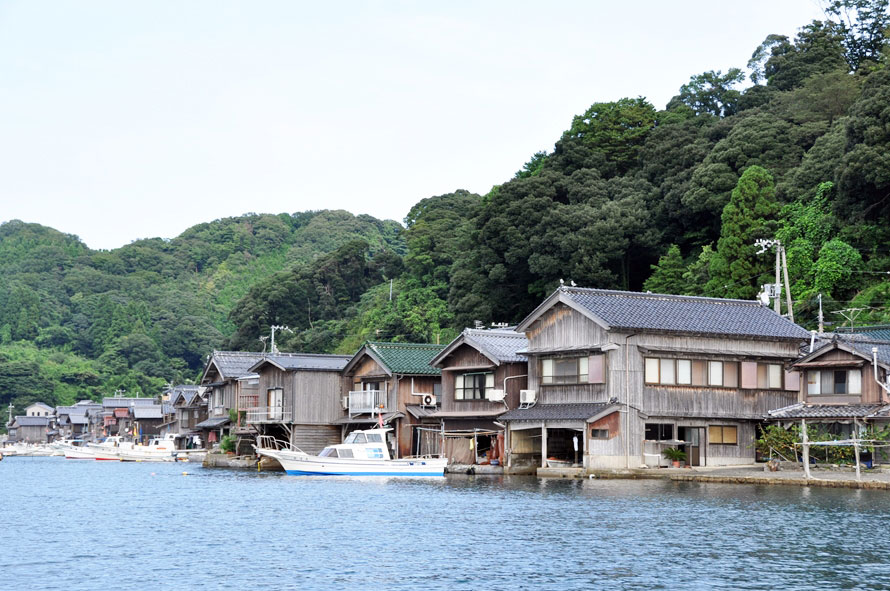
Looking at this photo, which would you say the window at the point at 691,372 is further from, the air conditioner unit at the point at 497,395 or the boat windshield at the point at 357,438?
the boat windshield at the point at 357,438

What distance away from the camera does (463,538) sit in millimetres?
28859

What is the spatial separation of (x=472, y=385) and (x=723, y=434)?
501 inches

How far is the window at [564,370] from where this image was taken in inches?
1887

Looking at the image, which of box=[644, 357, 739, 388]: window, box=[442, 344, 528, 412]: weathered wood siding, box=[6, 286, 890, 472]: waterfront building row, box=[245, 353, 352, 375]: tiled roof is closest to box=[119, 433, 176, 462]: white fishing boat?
box=[245, 353, 352, 375]: tiled roof

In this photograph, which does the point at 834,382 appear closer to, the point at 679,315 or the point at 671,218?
the point at 679,315

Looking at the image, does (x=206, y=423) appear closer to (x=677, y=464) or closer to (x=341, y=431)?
(x=341, y=431)

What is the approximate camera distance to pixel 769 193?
64750 mm

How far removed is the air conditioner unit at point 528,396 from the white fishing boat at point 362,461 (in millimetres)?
4880

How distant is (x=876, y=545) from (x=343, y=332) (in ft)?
282

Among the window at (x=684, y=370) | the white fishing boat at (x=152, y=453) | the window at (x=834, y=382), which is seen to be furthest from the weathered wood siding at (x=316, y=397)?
the window at (x=834, y=382)

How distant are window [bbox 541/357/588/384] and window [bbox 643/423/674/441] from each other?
3633 mm

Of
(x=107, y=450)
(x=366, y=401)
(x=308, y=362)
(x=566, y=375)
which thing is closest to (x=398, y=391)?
(x=366, y=401)

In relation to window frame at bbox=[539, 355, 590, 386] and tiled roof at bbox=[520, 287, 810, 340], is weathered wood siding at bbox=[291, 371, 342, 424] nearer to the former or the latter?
window frame at bbox=[539, 355, 590, 386]

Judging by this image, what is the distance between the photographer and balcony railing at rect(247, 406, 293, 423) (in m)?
64.0
